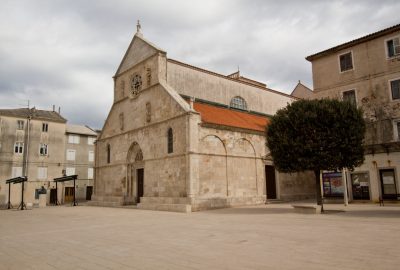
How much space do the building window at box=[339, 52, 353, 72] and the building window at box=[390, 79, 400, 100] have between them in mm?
3537

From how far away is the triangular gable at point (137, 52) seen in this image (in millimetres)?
29109

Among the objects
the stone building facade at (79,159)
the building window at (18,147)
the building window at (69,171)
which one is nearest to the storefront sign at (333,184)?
the stone building facade at (79,159)

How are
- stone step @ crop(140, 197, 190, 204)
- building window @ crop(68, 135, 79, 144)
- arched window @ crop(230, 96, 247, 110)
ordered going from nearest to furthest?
stone step @ crop(140, 197, 190, 204) → arched window @ crop(230, 96, 247, 110) → building window @ crop(68, 135, 79, 144)

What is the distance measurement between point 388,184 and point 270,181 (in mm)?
9640

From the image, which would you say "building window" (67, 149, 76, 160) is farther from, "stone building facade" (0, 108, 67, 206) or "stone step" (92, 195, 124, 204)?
"stone step" (92, 195, 124, 204)

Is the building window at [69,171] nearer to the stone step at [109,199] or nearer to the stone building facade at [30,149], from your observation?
the stone building facade at [30,149]

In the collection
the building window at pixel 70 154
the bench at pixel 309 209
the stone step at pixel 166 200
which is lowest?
the bench at pixel 309 209

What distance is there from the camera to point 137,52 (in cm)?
3112

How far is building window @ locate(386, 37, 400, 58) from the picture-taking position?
24438mm

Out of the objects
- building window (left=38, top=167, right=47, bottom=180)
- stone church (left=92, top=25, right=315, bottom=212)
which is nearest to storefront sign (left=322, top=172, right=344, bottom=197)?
stone church (left=92, top=25, right=315, bottom=212)

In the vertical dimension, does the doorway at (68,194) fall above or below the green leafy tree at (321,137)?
below

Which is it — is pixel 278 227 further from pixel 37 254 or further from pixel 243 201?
pixel 243 201

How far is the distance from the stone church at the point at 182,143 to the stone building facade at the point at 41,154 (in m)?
16.2

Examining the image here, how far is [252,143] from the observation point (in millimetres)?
27312
